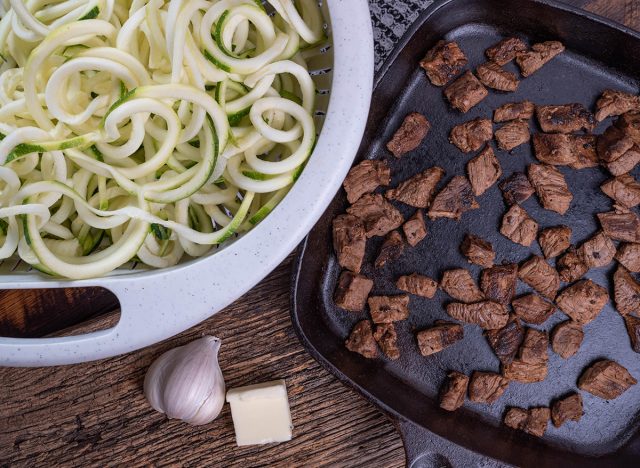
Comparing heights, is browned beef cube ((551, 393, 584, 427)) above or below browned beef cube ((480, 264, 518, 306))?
below

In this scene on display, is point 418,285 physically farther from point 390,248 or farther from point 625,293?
point 625,293

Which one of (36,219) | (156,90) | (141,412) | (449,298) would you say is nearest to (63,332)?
(141,412)

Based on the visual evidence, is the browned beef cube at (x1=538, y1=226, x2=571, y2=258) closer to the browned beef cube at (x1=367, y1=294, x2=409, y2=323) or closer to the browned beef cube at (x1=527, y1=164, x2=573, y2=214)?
the browned beef cube at (x1=527, y1=164, x2=573, y2=214)

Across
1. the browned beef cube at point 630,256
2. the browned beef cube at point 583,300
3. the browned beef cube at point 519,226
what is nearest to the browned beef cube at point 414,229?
the browned beef cube at point 519,226

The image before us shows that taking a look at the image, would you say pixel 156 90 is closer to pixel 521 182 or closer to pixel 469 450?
pixel 521 182

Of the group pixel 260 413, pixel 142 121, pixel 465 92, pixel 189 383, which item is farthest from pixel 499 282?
pixel 142 121

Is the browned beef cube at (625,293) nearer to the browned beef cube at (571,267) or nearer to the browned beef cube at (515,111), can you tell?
the browned beef cube at (571,267)

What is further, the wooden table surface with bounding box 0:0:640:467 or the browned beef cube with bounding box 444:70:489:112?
the wooden table surface with bounding box 0:0:640:467

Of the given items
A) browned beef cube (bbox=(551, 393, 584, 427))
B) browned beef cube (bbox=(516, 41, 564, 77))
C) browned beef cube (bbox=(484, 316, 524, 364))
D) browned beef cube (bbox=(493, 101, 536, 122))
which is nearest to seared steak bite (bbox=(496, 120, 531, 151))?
browned beef cube (bbox=(493, 101, 536, 122))
